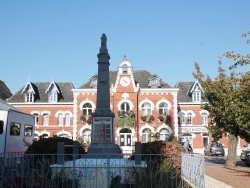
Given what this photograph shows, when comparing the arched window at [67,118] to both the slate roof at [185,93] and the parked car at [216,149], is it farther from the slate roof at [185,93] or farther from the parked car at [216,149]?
the parked car at [216,149]

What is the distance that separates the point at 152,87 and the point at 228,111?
20.2 metres

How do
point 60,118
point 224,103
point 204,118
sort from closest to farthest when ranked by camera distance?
point 224,103 < point 60,118 < point 204,118

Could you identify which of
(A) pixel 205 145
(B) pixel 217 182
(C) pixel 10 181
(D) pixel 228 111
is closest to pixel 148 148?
(B) pixel 217 182

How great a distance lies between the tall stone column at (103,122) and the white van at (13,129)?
4.95 metres

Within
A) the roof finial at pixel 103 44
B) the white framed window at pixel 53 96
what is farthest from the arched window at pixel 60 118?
the roof finial at pixel 103 44

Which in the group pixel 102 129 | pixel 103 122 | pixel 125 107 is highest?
pixel 125 107

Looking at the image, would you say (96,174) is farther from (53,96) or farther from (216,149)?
(53,96)

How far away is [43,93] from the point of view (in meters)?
42.4

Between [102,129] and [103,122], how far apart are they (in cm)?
31

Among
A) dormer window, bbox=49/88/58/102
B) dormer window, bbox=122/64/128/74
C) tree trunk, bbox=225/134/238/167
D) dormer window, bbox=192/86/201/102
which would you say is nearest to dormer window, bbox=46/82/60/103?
dormer window, bbox=49/88/58/102

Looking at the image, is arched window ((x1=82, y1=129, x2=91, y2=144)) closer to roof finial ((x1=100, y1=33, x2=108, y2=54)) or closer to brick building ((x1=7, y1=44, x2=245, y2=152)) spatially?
brick building ((x1=7, y1=44, x2=245, y2=152))

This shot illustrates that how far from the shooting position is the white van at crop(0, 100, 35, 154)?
48.8ft

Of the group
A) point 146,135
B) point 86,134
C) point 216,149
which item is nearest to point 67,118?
point 86,134

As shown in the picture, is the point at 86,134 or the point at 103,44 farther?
the point at 86,134
